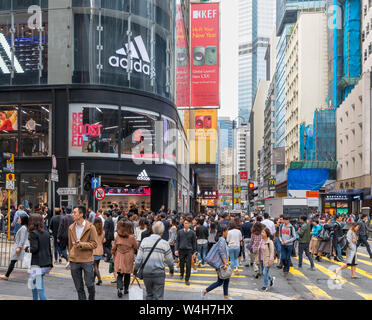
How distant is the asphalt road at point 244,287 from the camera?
10922mm

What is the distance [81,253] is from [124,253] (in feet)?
5.24

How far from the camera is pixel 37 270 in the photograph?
8500 mm

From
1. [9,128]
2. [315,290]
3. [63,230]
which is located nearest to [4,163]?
[63,230]

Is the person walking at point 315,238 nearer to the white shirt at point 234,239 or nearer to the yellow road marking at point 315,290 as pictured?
the yellow road marking at point 315,290

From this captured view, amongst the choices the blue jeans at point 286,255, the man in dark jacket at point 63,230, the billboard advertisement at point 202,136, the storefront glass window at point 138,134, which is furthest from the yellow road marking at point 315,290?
the billboard advertisement at point 202,136

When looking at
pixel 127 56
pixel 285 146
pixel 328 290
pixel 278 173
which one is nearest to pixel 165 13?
pixel 127 56

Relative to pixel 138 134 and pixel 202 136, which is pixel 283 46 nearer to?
pixel 202 136

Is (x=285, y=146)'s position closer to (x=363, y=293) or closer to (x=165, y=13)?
(x=165, y=13)

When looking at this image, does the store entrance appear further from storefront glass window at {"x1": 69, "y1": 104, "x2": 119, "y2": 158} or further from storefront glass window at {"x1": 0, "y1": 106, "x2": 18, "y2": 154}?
storefront glass window at {"x1": 0, "y1": 106, "x2": 18, "y2": 154}

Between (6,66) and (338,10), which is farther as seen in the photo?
(338,10)

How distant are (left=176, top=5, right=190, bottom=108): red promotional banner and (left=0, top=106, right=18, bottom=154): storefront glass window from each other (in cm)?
1522

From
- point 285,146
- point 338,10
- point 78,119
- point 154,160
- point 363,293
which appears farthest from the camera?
point 285,146

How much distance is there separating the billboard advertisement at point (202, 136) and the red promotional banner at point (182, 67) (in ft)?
57.4

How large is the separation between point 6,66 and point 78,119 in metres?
5.50
